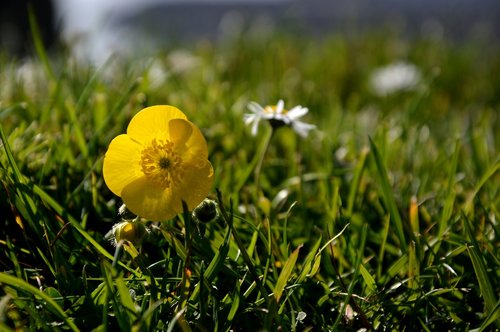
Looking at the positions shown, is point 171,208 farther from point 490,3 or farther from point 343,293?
point 490,3

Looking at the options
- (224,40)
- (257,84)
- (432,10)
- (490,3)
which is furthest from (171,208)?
(490,3)

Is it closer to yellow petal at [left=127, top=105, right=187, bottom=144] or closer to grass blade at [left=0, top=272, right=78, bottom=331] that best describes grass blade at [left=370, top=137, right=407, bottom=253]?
yellow petal at [left=127, top=105, right=187, bottom=144]

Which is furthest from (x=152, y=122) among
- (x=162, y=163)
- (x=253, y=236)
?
(x=253, y=236)

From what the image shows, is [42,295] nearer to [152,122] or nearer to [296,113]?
[152,122]

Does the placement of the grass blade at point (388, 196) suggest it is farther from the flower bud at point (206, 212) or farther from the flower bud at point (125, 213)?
the flower bud at point (125, 213)

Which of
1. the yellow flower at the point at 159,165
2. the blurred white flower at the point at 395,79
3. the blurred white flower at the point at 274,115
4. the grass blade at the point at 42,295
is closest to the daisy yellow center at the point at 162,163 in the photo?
the yellow flower at the point at 159,165
